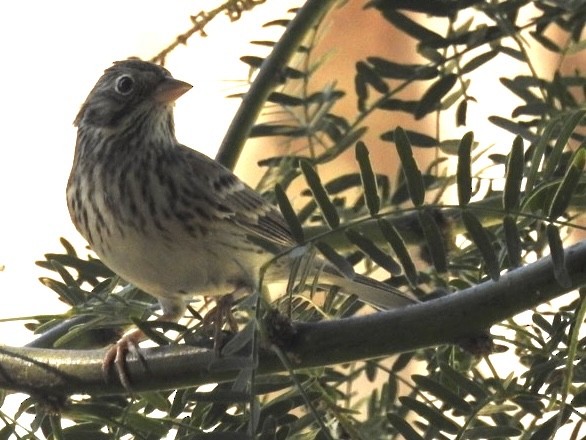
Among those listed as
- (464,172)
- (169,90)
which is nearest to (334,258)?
(464,172)

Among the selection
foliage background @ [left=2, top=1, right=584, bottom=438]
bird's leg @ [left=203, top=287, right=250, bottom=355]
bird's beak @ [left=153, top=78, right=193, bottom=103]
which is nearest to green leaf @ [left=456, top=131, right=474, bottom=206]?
foliage background @ [left=2, top=1, right=584, bottom=438]

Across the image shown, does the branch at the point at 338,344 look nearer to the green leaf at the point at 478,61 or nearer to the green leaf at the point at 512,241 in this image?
the green leaf at the point at 512,241

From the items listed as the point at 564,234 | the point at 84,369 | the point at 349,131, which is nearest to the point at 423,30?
the point at 349,131

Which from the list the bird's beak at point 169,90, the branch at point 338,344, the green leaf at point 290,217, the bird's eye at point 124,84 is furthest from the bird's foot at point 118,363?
the bird's eye at point 124,84

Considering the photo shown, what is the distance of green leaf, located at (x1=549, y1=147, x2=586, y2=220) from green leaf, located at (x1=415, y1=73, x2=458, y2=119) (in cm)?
45

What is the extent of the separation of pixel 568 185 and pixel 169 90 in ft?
3.38

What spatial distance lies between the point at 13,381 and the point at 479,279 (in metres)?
0.50

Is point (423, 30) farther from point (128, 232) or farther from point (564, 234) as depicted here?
point (128, 232)

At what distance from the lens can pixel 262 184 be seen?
162 cm

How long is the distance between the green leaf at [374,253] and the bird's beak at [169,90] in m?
0.84

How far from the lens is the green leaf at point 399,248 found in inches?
41.9

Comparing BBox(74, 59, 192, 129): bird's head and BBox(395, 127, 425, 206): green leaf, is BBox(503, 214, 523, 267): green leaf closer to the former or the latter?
BBox(395, 127, 425, 206): green leaf

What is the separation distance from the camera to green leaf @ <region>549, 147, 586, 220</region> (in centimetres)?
100

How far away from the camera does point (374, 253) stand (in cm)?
108
